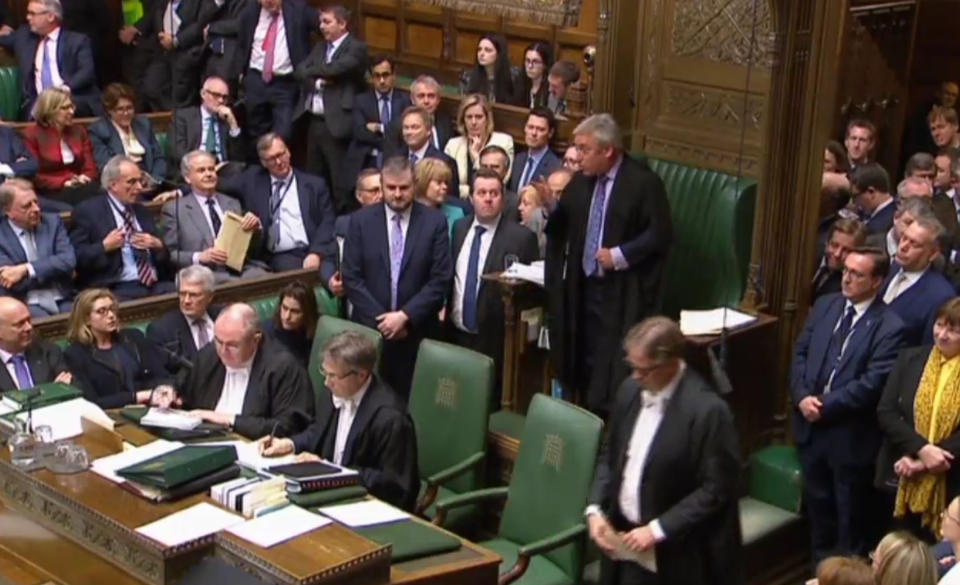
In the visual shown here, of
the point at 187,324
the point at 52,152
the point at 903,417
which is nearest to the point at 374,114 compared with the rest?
the point at 52,152

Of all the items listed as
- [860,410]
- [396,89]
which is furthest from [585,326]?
[396,89]

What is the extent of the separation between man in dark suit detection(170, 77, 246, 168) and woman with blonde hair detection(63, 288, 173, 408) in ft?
8.30

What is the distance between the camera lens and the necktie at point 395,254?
19.1 ft

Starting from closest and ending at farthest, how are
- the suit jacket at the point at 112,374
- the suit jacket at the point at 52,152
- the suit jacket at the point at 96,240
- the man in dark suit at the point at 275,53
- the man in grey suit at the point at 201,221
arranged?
1. the suit jacket at the point at 112,374
2. the suit jacket at the point at 96,240
3. the man in grey suit at the point at 201,221
4. the suit jacket at the point at 52,152
5. the man in dark suit at the point at 275,53

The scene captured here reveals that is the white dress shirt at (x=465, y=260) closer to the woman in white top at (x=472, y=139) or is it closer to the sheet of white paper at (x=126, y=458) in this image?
the woman in white top at (x=472, y=139)

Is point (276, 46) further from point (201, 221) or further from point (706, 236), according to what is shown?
point (706, 236)

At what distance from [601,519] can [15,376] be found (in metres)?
2.35

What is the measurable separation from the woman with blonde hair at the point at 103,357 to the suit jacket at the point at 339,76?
2694 millimetres

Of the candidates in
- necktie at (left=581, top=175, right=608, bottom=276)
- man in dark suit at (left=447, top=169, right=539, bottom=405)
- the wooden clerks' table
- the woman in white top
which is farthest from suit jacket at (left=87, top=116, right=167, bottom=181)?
the wooden clerks' table

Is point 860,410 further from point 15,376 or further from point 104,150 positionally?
point 104,150

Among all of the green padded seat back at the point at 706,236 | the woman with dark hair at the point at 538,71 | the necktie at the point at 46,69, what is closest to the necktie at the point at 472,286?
the green padded seat back at the point at 706,236

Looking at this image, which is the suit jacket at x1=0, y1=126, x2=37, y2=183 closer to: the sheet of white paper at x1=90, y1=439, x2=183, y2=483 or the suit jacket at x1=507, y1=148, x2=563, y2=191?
the suit jacket at x1=507, y1=148, x2=563, y2=191

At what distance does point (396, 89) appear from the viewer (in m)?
8.04

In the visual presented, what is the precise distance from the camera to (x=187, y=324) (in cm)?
562
